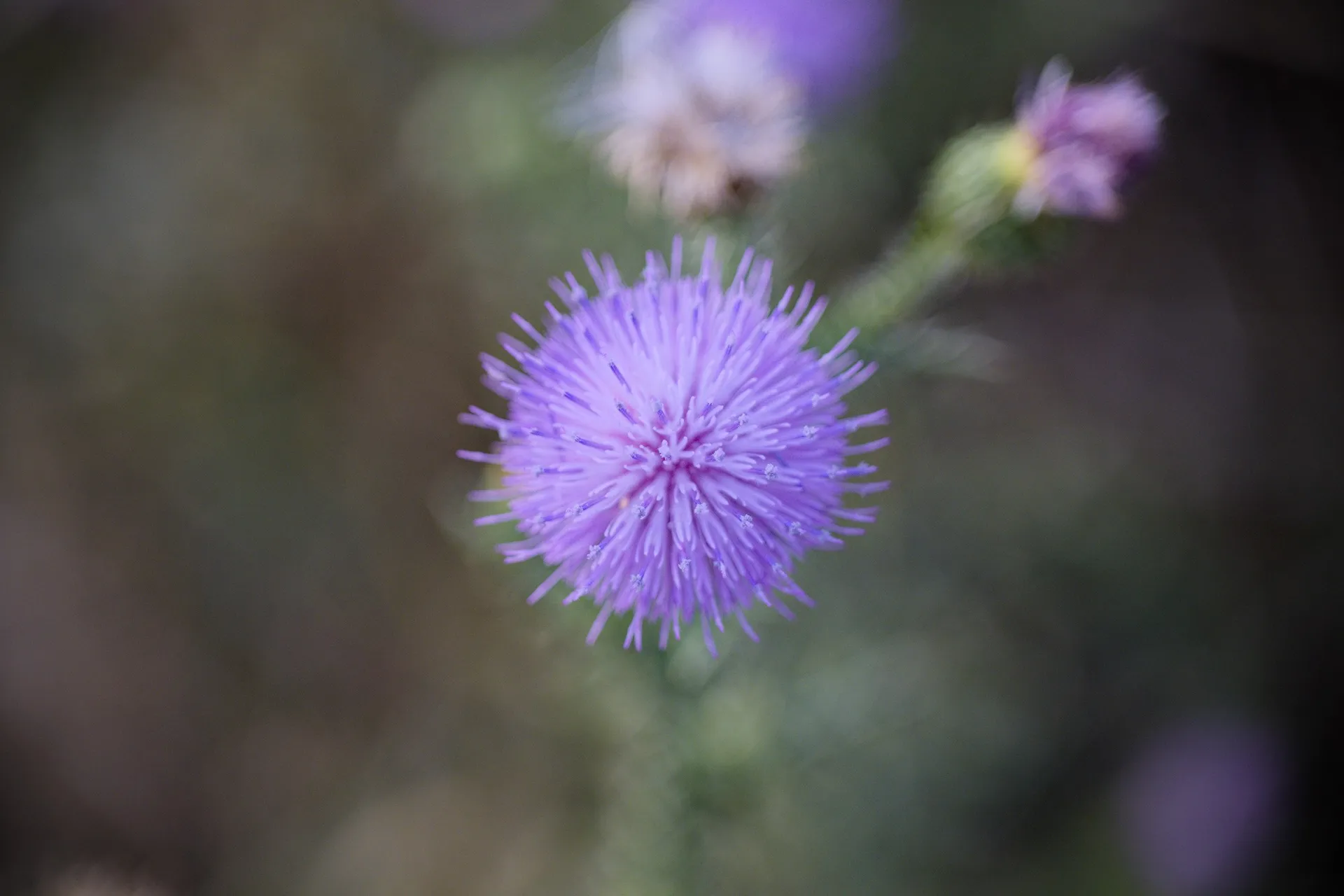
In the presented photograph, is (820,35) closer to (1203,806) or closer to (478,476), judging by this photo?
(478,476)

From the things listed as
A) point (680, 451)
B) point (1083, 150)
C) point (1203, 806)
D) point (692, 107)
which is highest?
point (692, 107)

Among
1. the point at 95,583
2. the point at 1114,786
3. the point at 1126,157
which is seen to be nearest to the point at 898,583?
the point at 1114,786

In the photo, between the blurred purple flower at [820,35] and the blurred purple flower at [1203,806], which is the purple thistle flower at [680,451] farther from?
the blurred purple flower at [1203,806]

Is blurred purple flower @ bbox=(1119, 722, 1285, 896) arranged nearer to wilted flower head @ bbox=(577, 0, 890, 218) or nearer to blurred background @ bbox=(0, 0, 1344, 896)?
blurred background @ bbox=(0, 0, 1344, 896)

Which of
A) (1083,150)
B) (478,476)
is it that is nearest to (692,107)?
(1083,150)

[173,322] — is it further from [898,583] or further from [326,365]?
[898,583]
